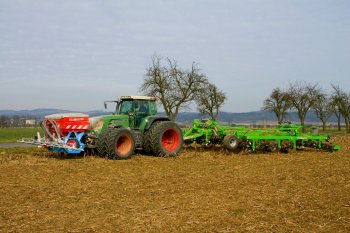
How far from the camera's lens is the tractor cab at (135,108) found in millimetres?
12953

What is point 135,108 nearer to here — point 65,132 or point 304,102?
point 65,132

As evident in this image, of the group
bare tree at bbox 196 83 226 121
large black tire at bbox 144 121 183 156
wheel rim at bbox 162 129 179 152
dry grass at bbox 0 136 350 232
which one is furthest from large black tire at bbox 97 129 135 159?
bare tree at bbox 196 83 226 121

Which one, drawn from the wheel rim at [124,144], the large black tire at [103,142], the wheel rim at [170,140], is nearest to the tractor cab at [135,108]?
the wheel rim at [170,140]

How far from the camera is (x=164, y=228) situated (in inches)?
192

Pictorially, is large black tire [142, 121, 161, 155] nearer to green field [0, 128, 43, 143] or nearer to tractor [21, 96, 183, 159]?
tractor [21, 96, 183, 159]

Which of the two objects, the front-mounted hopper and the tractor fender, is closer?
the front-mounted hopper

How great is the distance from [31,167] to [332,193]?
7.14 metres

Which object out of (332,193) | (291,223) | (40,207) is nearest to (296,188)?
(332,193)

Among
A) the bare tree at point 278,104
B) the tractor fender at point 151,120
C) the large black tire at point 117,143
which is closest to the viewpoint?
the large black tire at point 117,143

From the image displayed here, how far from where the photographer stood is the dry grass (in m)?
5.05

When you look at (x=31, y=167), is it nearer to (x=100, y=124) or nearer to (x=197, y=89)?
(x=100, y=124)

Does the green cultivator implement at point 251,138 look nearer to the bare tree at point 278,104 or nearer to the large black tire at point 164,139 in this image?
the large black tire at point 164,139

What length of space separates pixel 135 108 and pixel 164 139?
1.46m

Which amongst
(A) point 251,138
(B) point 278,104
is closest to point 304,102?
(B) point 278,104
